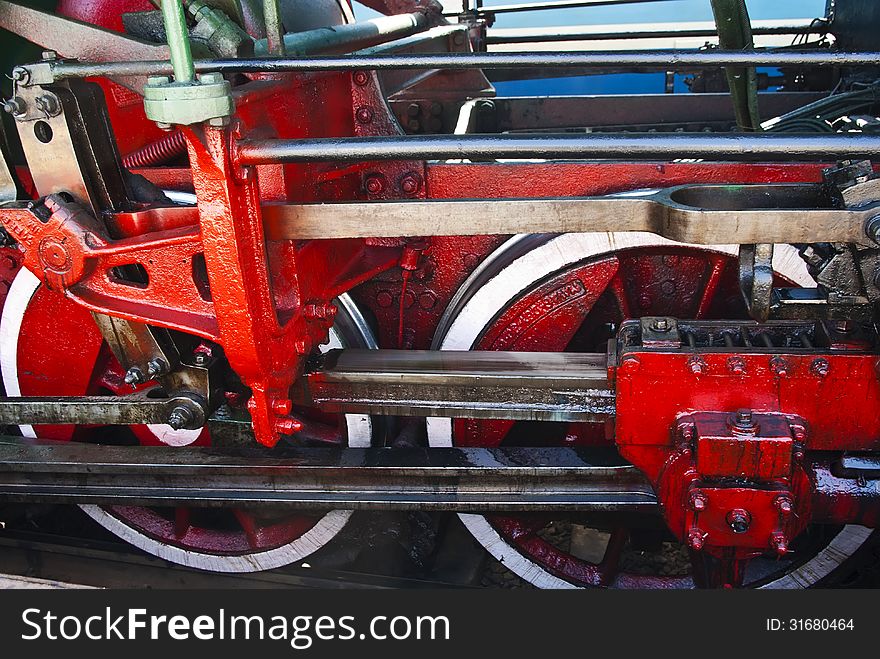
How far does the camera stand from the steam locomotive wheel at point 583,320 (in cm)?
204

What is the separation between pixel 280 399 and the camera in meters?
1.81

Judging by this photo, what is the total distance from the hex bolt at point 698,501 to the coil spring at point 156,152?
1.62m

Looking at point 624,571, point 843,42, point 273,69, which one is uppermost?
point 843,42

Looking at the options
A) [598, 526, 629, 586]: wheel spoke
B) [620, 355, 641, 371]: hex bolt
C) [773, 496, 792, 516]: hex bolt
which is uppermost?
[620, 355, 641, 371]: hex bolt

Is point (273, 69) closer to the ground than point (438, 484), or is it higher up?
higher up

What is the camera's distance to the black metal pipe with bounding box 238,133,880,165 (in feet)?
4.63

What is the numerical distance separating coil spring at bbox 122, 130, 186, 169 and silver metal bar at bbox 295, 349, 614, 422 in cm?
75

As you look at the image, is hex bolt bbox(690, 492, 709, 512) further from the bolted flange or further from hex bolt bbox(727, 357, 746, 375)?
the bolted flange

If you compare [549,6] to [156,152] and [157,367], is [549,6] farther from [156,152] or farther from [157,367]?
[157,367]

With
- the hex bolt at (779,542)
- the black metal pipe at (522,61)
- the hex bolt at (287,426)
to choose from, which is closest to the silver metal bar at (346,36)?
the black metal pipe at (522,61)

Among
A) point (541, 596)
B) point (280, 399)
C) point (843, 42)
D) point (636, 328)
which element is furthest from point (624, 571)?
point (843, 42)

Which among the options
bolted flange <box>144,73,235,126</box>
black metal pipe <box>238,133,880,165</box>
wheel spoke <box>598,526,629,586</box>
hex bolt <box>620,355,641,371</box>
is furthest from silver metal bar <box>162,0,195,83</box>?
wheel spoke <box>598,526,629,586</box>

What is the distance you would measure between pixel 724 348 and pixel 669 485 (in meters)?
0.35

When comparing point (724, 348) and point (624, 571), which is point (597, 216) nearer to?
point (724, 348)
